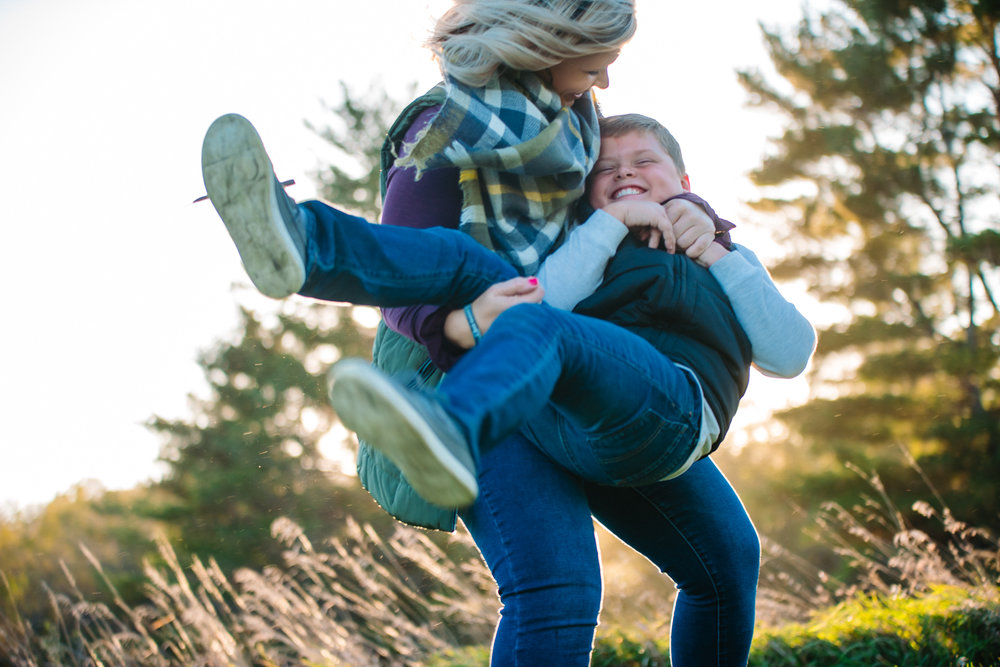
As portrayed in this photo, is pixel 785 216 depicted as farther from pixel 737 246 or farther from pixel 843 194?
pixel 737 246

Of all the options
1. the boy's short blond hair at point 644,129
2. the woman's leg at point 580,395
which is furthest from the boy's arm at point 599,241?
the boy's short blond hair at point 644,129

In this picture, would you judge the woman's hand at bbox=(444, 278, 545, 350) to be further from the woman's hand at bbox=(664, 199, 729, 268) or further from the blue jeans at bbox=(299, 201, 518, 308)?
the woman's hand at bbox=(664, 199, 729, 268)

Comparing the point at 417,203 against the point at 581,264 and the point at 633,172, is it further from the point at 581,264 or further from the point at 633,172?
the point at 633,172

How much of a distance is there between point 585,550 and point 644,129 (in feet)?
3.75

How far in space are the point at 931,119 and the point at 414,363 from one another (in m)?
10.3

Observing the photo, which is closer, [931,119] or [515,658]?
[515,658]

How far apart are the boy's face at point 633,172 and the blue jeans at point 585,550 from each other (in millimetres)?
700

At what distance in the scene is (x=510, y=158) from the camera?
1454 millimetres

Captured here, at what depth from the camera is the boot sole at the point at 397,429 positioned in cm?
85

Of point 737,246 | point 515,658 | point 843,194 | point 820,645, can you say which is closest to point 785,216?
point 843,194

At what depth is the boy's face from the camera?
1.81 metres

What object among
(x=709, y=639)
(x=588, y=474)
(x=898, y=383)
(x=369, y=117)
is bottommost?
(x=709, y=639)

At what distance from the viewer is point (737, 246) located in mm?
1650

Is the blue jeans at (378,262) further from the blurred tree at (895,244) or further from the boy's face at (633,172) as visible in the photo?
the blurred tree at (895,244)
